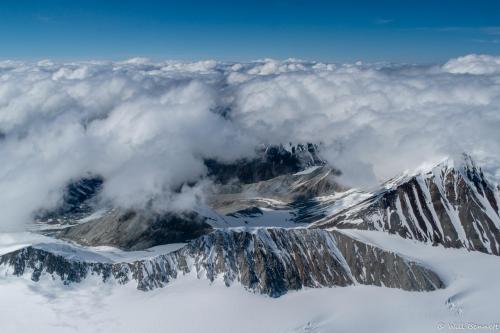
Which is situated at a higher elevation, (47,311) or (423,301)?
(47,311)

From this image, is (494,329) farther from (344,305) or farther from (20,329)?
(20,329)

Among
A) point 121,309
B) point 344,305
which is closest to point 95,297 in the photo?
point 121,309

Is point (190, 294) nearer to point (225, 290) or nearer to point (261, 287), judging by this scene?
point (225, 290)

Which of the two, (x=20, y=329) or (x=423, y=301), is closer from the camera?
(x=20, y=329)

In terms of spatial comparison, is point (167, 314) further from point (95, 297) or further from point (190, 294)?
point (95, 297)

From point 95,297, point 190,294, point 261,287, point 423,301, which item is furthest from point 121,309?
point 423,301

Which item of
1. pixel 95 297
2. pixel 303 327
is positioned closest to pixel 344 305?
pixel 303 327

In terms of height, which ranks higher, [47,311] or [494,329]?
[47,311]

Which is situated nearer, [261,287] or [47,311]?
[47,311]
